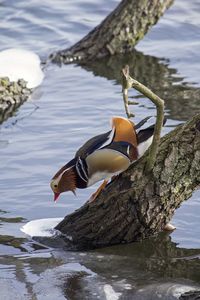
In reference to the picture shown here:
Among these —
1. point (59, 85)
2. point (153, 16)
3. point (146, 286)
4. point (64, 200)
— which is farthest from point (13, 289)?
point (153, 16)

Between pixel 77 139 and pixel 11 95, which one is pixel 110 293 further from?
pixel 11 95

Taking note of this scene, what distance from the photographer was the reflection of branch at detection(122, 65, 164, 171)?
4.70 metres

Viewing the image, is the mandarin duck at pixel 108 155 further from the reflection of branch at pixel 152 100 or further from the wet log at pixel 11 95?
the wet log at pixel 11 95

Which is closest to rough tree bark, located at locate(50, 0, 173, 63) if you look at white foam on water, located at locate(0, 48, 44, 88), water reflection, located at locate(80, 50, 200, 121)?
water reflection, located at locate(80, 50, 200, 121)

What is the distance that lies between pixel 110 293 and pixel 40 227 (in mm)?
1153

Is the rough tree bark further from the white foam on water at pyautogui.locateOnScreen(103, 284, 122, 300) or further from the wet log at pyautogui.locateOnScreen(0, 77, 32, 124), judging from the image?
the white foam on water at pyautogui.locateOnScreen(103, 284, 122, 300)

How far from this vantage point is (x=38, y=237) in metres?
5.91

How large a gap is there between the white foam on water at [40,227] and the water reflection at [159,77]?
2.67m

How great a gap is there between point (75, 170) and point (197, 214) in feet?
4.30

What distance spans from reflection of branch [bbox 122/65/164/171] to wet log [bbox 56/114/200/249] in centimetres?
7

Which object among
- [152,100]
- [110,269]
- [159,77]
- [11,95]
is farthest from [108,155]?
[159,77]

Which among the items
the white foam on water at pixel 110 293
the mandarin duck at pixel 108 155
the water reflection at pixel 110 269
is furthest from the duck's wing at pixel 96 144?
the white foam on water at pixel 110 293

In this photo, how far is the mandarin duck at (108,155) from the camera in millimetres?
5309

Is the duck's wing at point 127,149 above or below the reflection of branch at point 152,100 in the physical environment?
below
